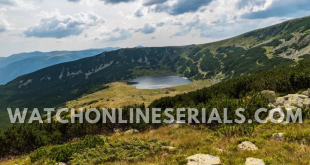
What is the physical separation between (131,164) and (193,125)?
13016mm

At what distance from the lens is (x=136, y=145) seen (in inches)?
561

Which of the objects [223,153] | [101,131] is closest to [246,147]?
[223,153]

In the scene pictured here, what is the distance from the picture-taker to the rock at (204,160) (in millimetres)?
9562

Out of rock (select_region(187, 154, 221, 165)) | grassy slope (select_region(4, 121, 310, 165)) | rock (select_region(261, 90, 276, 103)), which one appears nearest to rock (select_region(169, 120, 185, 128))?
grassy slope (select_region(4, 121, 310, 165))

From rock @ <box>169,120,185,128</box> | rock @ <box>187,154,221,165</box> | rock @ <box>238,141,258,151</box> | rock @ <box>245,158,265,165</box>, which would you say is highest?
rock @ <box>245,158,265,165</box>

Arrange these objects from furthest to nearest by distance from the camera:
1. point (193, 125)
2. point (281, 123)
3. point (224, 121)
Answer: point (193, 125) < point (224, 121) < point (281, 123)

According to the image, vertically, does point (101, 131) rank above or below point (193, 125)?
below

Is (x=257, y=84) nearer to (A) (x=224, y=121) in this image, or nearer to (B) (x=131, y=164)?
(A) (x=224, y=121)

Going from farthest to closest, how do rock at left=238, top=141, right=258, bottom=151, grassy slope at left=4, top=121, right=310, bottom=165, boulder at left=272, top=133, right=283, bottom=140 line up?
boulder at left=272, top=133, right=283, bottom=140 → rock at left=238, top=141, right=258, bottom=151 → grassy slope at left=4, top=121, right=310, bottom=165

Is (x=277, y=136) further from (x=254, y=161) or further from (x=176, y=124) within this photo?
(x=176, y=124)

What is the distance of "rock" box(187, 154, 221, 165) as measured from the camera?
9.56 metres

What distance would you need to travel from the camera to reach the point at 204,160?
9.95 metres

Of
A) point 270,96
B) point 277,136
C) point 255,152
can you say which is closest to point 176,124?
point 277,136

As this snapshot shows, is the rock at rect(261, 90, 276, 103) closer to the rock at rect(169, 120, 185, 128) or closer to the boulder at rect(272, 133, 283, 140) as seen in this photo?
the rock at rect(169, 120, 185, 128)
